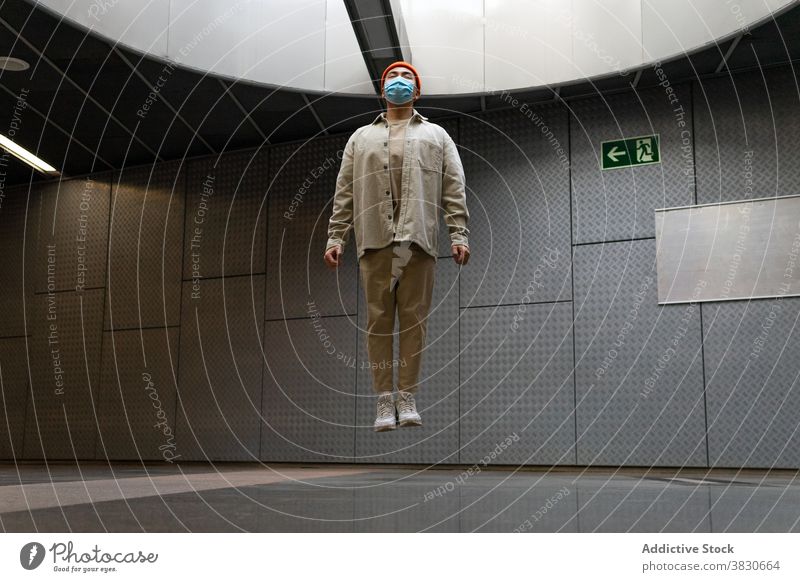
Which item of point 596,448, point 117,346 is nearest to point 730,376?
point 596,448

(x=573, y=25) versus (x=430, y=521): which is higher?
(x=573, y=25)

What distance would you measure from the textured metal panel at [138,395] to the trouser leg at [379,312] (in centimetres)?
707

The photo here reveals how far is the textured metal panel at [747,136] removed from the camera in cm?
827

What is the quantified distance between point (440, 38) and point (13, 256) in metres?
7.69

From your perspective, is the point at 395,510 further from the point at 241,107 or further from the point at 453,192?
the point at 241,107

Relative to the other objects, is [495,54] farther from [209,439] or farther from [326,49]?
[209,439]

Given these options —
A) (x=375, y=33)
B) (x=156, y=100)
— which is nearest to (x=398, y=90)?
(x=375, y=33)

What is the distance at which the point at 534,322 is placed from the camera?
8945mm

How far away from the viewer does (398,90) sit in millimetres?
4406

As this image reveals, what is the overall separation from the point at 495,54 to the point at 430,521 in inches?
278

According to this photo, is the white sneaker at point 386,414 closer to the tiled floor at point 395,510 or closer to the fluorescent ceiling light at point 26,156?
the tiled floor at point 395,510

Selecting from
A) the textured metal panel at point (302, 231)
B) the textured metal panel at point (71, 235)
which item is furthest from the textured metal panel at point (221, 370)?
the textured metal panel at point (71, 235)

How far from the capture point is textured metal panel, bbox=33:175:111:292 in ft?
37.9

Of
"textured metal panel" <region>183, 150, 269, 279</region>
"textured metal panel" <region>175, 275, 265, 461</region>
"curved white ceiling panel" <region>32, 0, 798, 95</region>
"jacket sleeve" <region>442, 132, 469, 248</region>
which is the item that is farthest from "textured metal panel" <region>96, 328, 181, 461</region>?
"jacket sleeve" <region>442, 132, 469, 248</region>
